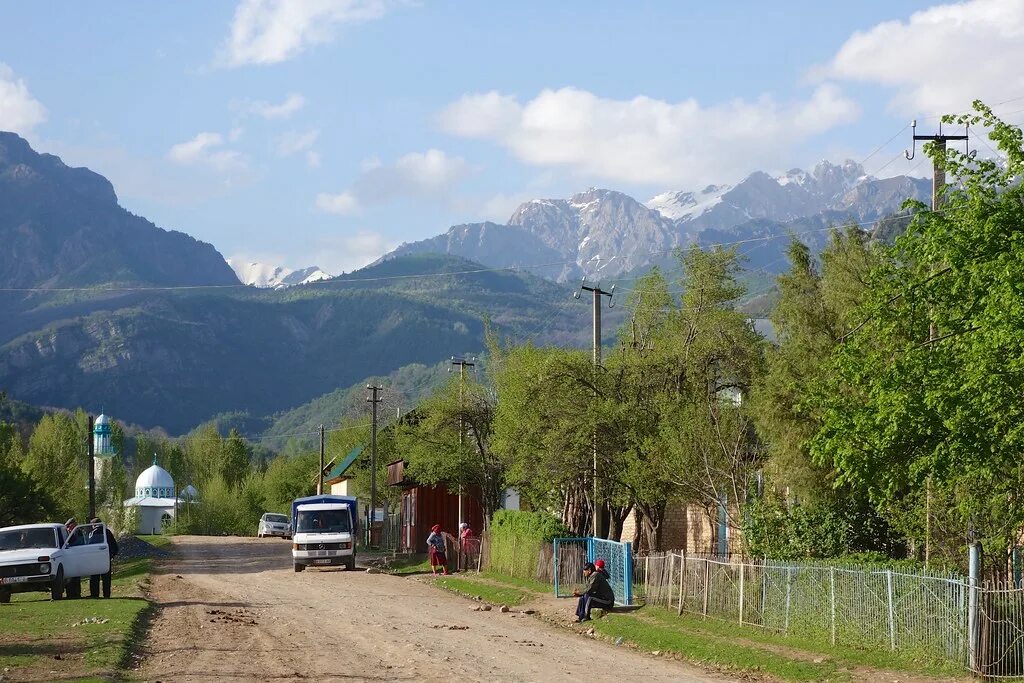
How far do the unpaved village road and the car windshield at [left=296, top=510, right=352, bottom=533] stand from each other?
370 inches

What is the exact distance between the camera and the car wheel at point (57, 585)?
28.4m

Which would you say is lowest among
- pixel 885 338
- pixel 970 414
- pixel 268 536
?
pixel 268 536

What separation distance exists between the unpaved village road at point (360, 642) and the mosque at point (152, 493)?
9898 centimetres

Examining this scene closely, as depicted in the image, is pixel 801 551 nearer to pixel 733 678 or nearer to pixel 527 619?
pixel 527 619

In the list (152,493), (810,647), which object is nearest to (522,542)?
(810,647)

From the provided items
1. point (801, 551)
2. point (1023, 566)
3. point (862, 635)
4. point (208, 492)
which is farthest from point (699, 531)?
point (208, 492)

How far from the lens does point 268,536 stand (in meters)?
83.8

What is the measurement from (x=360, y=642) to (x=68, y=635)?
481 centimetres

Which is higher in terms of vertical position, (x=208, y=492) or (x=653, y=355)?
(x=653, y=355)

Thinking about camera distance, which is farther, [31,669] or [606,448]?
[606,448]

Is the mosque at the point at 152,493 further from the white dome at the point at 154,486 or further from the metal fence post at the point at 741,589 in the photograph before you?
the metal fence post at the point at 741,589

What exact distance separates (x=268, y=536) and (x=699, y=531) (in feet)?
161

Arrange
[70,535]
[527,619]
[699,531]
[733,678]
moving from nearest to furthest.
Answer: [733,678] → [527,619] → [70,535] → [699,531]

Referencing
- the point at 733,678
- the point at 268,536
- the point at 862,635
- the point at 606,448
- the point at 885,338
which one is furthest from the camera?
the point at 268,536
